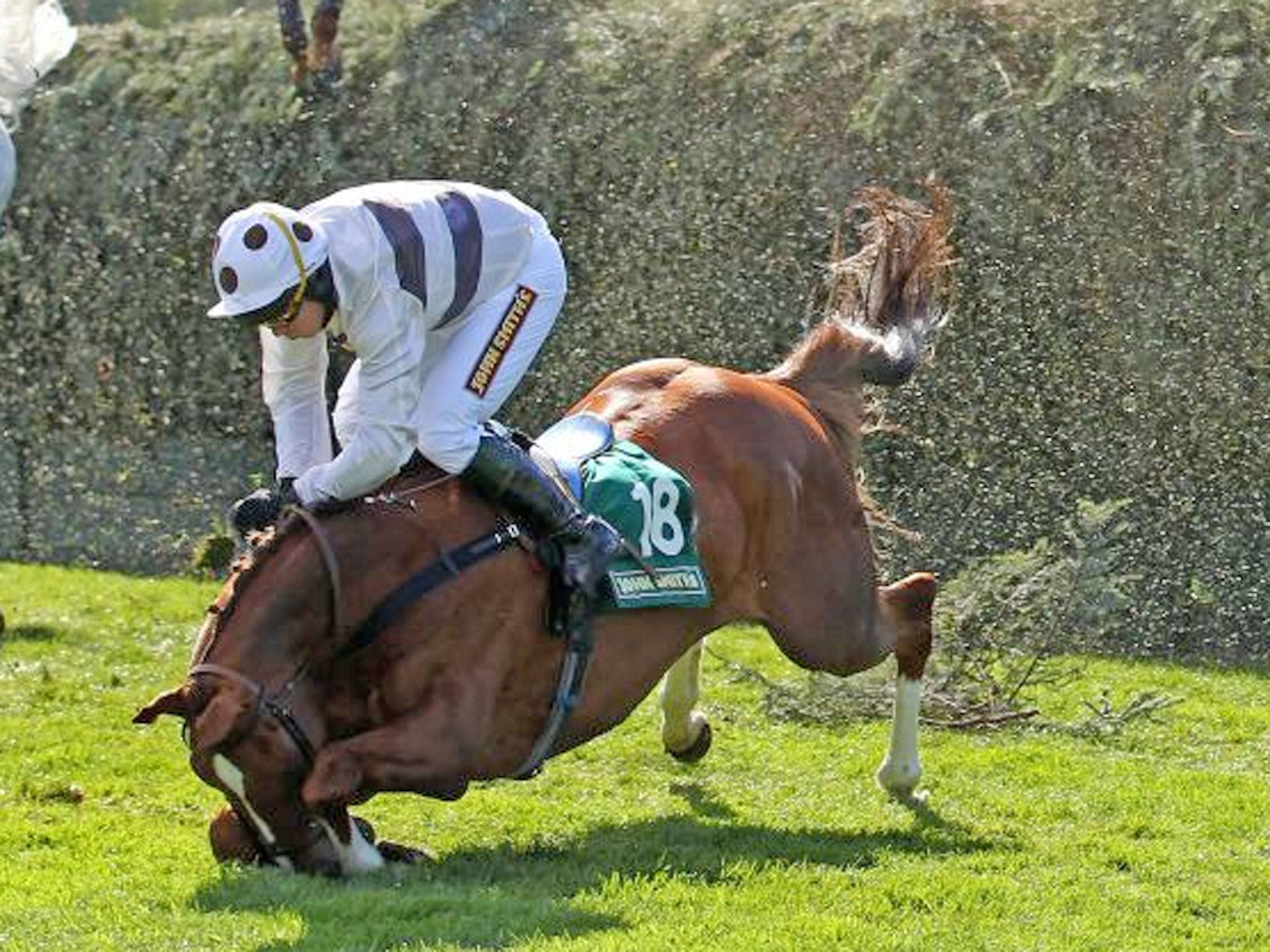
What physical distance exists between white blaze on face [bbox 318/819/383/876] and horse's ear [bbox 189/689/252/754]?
374 millimetres

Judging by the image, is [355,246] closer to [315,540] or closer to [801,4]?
[315,540]

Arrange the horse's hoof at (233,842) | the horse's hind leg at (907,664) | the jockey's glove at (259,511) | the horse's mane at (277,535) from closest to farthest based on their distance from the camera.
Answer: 1. the horse's mane at (277,535)
2. the horse's hoof at (233,842)
3. the jockey's glove at (259,511)
4. the horse's hind leg at (907,664)

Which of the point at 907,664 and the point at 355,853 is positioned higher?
the point at 355,853

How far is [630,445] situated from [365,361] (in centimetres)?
127

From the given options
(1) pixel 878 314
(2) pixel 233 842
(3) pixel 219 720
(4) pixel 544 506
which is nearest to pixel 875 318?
(1) pixel 878 314

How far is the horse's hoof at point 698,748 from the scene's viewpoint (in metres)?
8.05

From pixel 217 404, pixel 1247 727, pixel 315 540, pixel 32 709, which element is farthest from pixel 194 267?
pixel 315 540

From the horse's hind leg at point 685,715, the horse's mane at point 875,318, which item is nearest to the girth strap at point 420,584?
the horse's hind leg at point 685,715

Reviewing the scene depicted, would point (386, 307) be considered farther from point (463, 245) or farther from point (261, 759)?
point (261, 759)

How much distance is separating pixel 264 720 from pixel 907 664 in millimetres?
2630

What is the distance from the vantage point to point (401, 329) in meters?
5.95

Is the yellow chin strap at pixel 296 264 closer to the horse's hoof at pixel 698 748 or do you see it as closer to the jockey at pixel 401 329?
the jockey at pixel 401 329

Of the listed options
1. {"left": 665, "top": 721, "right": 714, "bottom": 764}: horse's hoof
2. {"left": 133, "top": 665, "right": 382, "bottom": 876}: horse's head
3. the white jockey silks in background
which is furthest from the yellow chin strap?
the white jockey silks in background

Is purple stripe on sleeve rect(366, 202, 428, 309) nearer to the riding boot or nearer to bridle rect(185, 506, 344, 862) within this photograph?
the riding boot
